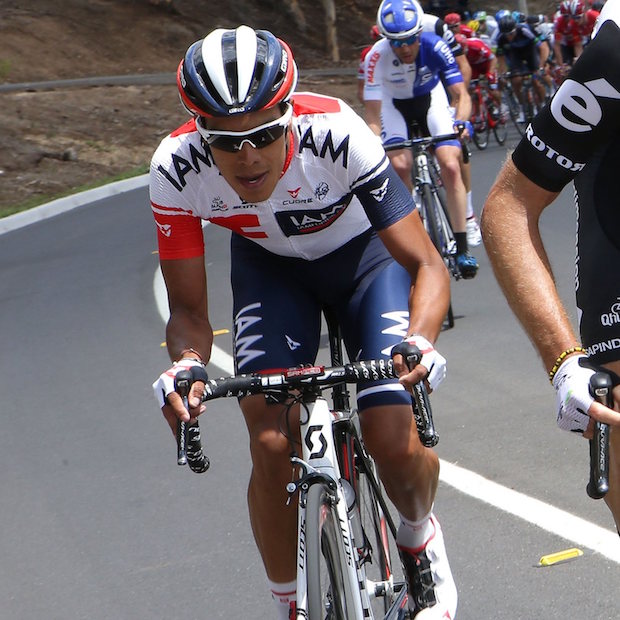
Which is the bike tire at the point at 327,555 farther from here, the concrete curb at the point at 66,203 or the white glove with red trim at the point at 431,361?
the concrete curb at the point at 66,203

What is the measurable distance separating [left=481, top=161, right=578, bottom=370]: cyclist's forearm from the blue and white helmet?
6.59 m

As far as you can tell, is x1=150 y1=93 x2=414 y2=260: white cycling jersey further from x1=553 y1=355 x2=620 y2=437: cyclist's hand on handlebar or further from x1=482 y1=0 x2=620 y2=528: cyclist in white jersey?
x1=553 y1=355 x2=620 y2=437: cyclist's hand on handlebar

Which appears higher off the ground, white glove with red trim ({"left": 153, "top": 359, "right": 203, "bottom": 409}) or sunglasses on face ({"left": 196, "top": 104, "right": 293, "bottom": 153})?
sunglasses on face ({"left": 196, "top": 104, "right": 293, "bottom": 153})

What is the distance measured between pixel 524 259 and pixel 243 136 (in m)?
1.09

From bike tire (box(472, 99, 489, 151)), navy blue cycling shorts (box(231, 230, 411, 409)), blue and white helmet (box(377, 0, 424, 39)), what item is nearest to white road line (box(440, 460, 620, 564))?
navy blue cycling shorts (box(231, 230, 411, 409))

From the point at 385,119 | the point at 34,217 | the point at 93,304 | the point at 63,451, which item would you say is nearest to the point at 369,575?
the point at 63,451

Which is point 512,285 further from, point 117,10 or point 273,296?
point 117,10

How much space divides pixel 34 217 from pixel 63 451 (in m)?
12.7

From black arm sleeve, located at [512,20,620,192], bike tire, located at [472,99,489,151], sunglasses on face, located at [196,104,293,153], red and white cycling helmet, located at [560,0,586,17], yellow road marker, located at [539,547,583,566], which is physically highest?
black arm sleeve, located at [512,20,620,192]

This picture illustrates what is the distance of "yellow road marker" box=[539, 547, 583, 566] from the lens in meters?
4.85

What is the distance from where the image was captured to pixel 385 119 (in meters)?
10.4

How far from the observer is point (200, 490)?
638cm

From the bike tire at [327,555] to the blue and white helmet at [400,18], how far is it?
6.58 m

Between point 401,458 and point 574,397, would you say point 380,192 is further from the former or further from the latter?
point 574,397
